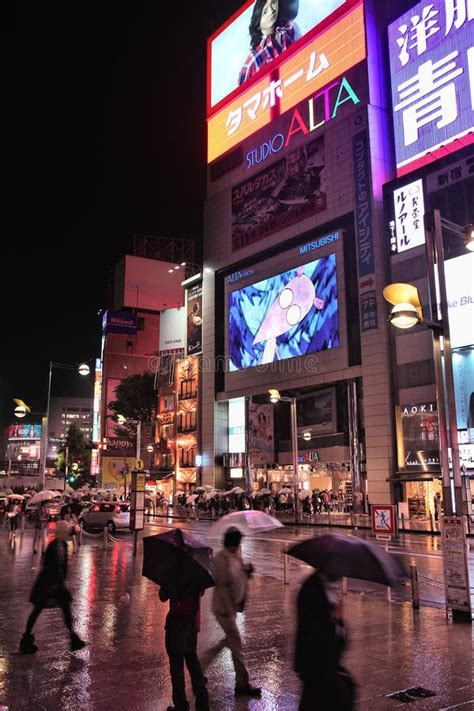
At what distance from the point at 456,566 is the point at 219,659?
4.50 meters

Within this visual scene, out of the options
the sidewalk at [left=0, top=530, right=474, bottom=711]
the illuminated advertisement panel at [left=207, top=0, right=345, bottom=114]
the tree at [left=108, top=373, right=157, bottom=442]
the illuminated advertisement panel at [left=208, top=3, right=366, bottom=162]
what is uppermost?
the illuminated advertisement panel at [left=207, top=0, right=345, bottom=114]

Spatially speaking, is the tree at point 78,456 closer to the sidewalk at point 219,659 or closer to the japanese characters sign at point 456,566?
the sidewalk at point 219,659

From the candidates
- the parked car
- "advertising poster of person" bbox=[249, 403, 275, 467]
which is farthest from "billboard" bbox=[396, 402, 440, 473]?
the parked car

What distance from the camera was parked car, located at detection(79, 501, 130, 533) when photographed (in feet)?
99.8

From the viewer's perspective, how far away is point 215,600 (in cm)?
702

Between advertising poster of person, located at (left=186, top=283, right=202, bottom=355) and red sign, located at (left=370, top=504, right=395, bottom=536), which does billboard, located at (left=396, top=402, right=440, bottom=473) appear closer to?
red sign, located at (left=370, top=504, right=395, bottom=536)

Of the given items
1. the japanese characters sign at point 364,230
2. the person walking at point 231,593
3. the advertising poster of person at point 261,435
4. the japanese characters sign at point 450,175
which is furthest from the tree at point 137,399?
the person walking at point 231,593

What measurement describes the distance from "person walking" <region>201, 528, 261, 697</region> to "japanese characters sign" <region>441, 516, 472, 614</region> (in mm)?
4686

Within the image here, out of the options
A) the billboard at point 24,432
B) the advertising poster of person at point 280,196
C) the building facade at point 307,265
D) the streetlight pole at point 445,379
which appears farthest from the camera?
the billboard at point 24,432

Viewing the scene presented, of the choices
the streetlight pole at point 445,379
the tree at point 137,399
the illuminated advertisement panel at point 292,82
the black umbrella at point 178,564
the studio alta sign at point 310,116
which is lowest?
the black umbrella at point 178,564

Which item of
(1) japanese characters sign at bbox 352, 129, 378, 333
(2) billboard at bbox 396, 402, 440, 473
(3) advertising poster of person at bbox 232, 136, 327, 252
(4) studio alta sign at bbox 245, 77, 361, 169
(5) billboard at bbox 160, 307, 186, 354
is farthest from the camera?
(5) billboard at bbox 160, 307, 186, 354

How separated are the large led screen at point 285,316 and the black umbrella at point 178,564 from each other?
136ft

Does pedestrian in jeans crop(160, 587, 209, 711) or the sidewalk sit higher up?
pedestrian in jeans crop(160, 587, 209, 711)

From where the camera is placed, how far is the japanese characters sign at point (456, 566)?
10.0 m
